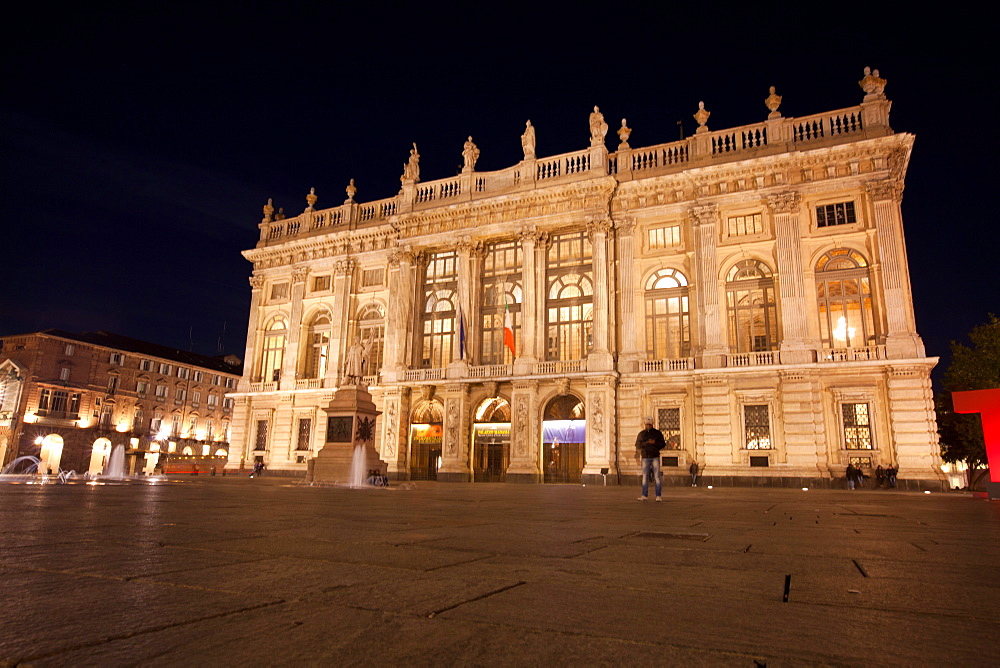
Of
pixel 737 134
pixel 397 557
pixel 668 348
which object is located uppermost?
pixel 737 134

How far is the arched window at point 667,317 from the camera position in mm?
27172

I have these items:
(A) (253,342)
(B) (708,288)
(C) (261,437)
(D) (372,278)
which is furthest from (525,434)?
(A) (253,342)

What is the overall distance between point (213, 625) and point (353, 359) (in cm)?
1873

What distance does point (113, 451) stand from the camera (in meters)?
50.6

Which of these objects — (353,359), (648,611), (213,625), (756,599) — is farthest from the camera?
(353,359)

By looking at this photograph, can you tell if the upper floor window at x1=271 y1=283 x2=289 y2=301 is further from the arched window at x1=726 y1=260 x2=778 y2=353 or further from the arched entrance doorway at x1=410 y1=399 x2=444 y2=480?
the arched window at x1=726 y1=260 x2=778 y2=353

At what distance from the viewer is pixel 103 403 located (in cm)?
5078

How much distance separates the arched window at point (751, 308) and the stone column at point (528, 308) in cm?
874

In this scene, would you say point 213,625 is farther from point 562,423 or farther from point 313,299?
point 313,299

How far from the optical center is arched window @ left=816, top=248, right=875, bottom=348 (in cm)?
2455

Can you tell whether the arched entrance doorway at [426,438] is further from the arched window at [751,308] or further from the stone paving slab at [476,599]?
the stone paving slab at [476,599]

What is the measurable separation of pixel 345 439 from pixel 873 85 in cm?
2535

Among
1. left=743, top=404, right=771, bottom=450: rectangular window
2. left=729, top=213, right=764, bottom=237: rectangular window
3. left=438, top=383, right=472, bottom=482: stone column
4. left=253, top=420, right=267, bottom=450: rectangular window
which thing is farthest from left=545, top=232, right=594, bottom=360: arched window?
left=253, top=420, right=267, bottom=450: rectangular window

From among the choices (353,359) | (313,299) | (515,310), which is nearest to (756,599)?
(353,359)
